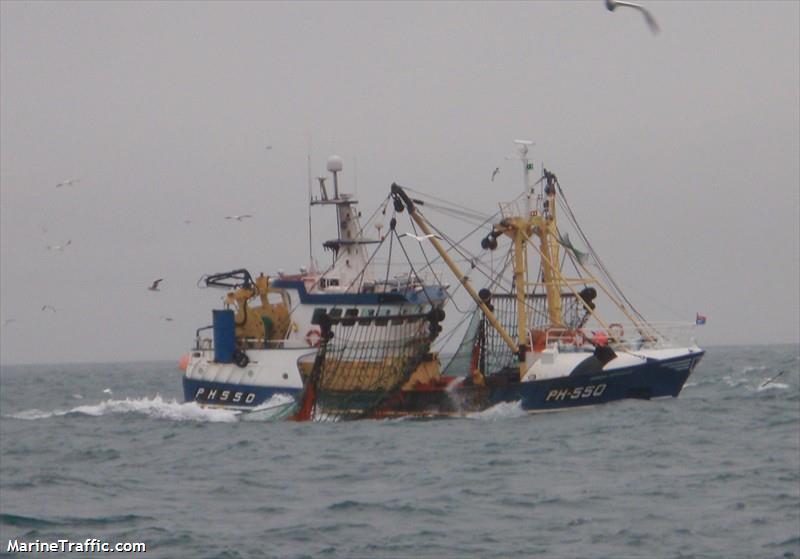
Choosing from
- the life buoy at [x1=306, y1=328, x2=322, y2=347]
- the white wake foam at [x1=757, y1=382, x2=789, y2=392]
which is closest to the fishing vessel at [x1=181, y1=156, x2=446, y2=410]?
the life buoy at [x1=306, y1=328, x2=322, y2=347]

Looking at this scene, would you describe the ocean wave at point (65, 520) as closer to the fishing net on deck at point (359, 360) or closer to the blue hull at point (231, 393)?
the fishing net on deck at point (359, 360)

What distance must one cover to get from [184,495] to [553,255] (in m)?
21.9

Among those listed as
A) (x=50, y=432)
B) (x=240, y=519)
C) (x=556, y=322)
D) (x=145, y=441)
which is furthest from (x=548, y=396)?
(x=240, y=519)

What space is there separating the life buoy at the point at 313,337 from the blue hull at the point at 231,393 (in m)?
1.70

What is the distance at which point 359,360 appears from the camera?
45281 millimetres

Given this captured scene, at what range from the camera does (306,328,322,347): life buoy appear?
46.7 m

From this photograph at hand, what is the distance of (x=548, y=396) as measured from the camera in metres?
42.8

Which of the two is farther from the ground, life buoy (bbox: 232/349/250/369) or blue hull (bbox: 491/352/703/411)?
life buoy (bbox: 232/349/250/369)

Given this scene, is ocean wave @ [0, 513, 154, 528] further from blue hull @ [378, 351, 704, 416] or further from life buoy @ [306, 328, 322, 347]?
life buoy @ [306, 328, 322, 347]

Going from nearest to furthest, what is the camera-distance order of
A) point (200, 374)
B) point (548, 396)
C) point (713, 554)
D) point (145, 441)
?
1. point (713, 554)
2. point (145, 441)
3. point (548, 396)
4. point (200, 374)

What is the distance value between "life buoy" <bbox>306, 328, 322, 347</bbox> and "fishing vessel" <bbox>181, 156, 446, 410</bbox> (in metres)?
0.03

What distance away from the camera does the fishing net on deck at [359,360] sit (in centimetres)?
4497

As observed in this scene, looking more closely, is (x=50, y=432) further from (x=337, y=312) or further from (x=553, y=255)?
(x=553, y=255)

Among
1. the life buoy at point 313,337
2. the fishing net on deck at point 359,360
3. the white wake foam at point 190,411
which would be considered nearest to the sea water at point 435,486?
the fishing net on deck at point 359,360
